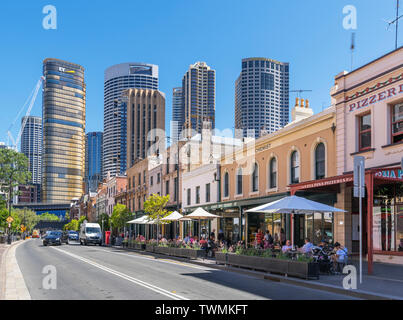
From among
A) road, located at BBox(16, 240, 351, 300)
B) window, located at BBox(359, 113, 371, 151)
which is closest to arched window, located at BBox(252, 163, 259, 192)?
window, located at BBox(359, 113, 371, 151)

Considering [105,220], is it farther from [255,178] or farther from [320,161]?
[320,161]

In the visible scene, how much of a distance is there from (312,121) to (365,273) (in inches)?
414

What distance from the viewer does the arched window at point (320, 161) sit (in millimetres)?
24344

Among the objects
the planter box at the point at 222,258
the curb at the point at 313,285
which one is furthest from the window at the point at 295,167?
the curb at the point at 313,285

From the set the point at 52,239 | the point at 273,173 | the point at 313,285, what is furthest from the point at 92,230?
the point at 313,285

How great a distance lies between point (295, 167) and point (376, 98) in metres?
7.28

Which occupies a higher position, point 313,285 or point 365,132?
point 365,132

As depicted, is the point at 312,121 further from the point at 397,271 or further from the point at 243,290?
the point at 243,290

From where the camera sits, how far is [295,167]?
88.4 feet

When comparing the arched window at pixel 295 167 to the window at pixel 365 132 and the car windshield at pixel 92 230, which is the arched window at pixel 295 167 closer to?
the window at pixel 365 132

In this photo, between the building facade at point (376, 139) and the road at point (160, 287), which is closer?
the road at point (160, 287)

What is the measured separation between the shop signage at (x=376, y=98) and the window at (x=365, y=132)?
0.54 m

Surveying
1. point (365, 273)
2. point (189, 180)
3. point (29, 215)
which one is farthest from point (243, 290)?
point (29, 215)
